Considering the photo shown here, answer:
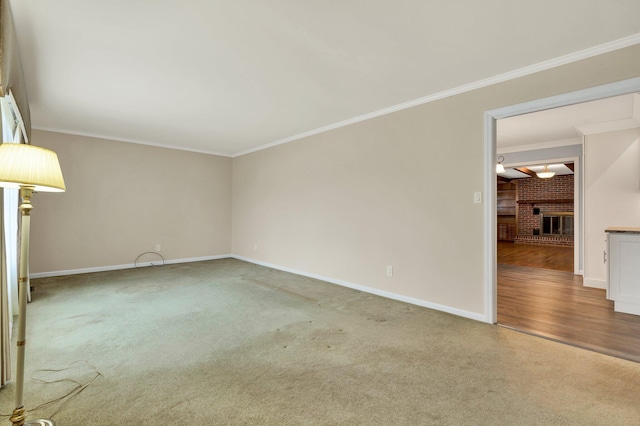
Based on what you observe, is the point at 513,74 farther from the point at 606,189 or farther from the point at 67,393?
the point at 67,393

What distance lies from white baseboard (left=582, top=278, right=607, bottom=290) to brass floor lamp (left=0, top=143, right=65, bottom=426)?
6.29 m

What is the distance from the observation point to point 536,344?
2.49m

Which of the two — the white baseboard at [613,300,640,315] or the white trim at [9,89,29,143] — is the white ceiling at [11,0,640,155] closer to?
the white trim at [9,89,29,143]

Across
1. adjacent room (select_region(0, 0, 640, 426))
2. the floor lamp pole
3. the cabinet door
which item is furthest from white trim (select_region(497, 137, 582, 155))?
the floor lamp pole

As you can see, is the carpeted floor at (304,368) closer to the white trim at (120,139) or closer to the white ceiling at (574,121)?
the white trim at (120,139)

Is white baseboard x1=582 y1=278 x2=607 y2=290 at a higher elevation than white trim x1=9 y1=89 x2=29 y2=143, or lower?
lower

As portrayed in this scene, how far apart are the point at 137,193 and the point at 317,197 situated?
11.9 feet

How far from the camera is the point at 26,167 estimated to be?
1432 millimetres

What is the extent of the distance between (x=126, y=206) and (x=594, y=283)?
8.06 metres

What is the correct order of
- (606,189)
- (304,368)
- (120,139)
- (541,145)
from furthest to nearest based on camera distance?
(541,145) < (120,139) < (606,189) < (304,368)

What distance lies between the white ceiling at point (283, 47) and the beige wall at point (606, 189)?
301 centimetres

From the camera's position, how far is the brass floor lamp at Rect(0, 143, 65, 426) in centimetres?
140

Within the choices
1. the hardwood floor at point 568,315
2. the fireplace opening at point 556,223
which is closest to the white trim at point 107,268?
the hardwood floor at point 568,315

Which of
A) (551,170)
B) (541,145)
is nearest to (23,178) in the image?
(541,145)
